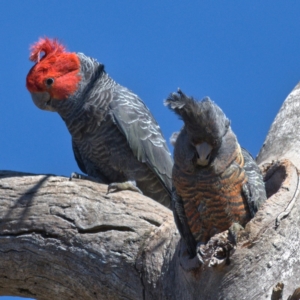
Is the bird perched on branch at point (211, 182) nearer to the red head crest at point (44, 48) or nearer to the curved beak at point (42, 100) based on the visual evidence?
the curved beak at point (42, 100)

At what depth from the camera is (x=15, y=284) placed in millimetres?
6664

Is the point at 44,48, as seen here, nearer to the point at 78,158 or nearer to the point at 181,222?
the point at 78,158

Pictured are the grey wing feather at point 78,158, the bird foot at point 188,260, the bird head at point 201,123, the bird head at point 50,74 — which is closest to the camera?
the bird foot at point 188,260

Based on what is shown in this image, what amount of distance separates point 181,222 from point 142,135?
233 cm

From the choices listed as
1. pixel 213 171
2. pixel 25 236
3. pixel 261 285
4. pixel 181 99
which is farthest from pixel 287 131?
pixel 25 236

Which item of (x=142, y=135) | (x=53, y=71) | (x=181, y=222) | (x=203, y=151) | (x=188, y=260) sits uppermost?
(x=53, y=71)

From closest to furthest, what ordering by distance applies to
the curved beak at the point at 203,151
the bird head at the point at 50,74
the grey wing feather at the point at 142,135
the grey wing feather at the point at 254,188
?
the curved beak at the point at 203,151 → the grey wing feather at the point at 254,188 → the grey wing feather at the point at 142,135 → the bird head at the point at 50,74

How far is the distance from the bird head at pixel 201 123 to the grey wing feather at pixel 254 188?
0.44 metres

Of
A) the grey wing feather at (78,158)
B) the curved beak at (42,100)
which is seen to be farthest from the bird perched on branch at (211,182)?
the grey wing feather at (78,158)

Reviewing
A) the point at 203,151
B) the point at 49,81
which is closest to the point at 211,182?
the point at 203,151

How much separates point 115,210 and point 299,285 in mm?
2229

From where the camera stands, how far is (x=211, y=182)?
591cm

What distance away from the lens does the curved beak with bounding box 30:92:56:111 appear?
27.2 feet

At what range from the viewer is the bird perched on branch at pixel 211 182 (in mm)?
5797
